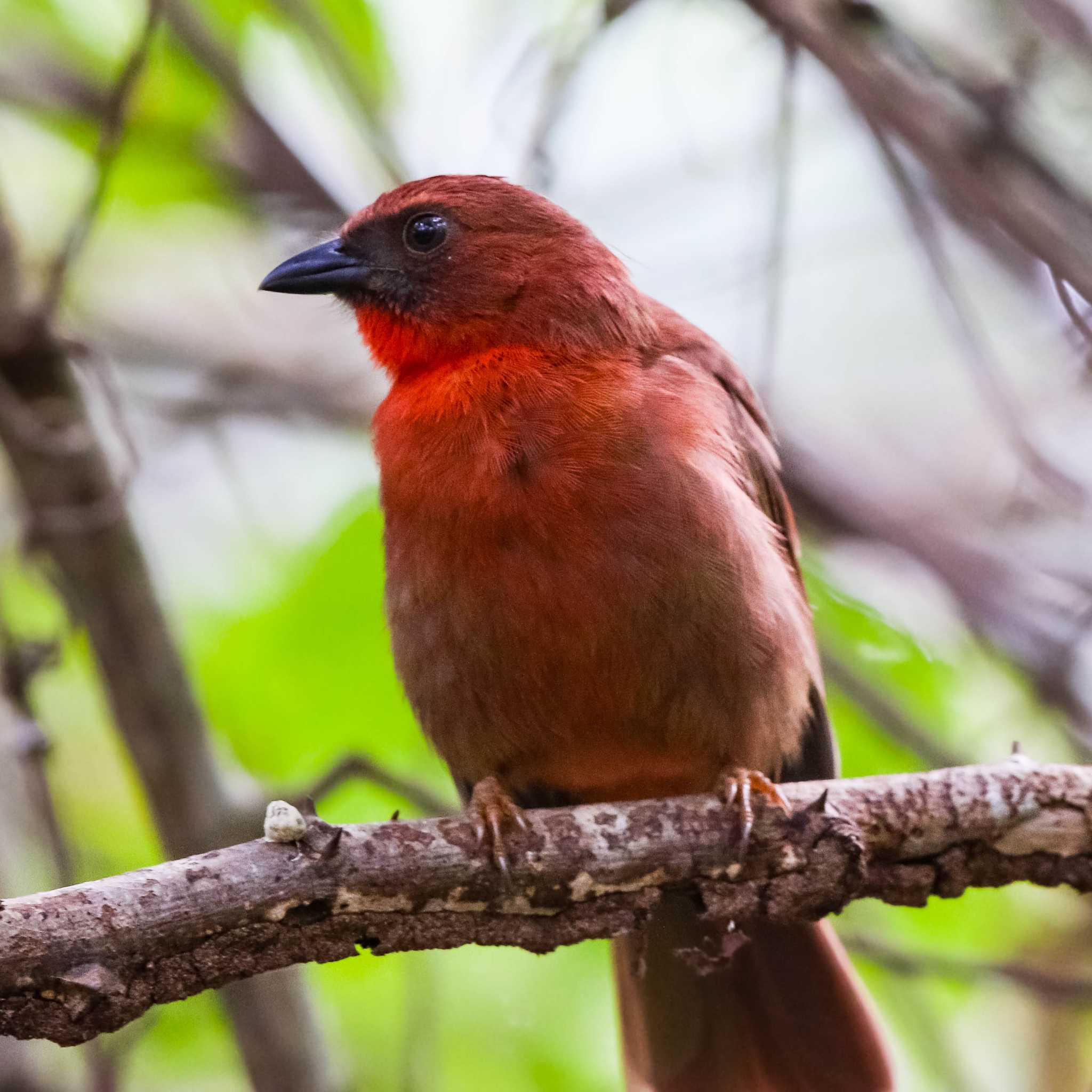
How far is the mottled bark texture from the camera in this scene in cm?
245

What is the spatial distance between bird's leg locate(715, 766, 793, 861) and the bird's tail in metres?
0.68

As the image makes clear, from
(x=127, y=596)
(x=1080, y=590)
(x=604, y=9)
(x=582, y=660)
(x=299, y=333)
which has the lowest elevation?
(x=582, y=660)

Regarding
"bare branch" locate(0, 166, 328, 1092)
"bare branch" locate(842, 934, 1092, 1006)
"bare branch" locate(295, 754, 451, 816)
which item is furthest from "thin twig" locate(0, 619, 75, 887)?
"bare branch" locate(842, 934, 1092, 1006)

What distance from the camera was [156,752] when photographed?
12.5ft

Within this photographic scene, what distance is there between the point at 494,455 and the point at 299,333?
8.54ft

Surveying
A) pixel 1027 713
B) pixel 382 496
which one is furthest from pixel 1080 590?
pixel 382 496

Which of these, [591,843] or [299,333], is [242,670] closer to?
[299,333]

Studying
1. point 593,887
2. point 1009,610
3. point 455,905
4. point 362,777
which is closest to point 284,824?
point 455,905

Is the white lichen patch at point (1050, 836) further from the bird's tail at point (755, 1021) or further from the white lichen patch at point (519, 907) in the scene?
the white lichen patch at point (519, 907)

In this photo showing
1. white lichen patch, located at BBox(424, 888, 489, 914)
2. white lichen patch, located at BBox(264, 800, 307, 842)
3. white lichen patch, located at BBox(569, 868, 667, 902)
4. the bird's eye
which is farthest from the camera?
the bird's eye

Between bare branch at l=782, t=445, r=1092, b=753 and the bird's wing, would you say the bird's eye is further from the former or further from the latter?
bare branch at l=782, t=445, r=1092, b=753

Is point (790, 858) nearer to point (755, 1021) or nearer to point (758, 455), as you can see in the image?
point (755, 1021)

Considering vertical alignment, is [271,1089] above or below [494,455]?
below

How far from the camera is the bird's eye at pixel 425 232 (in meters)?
3.94
